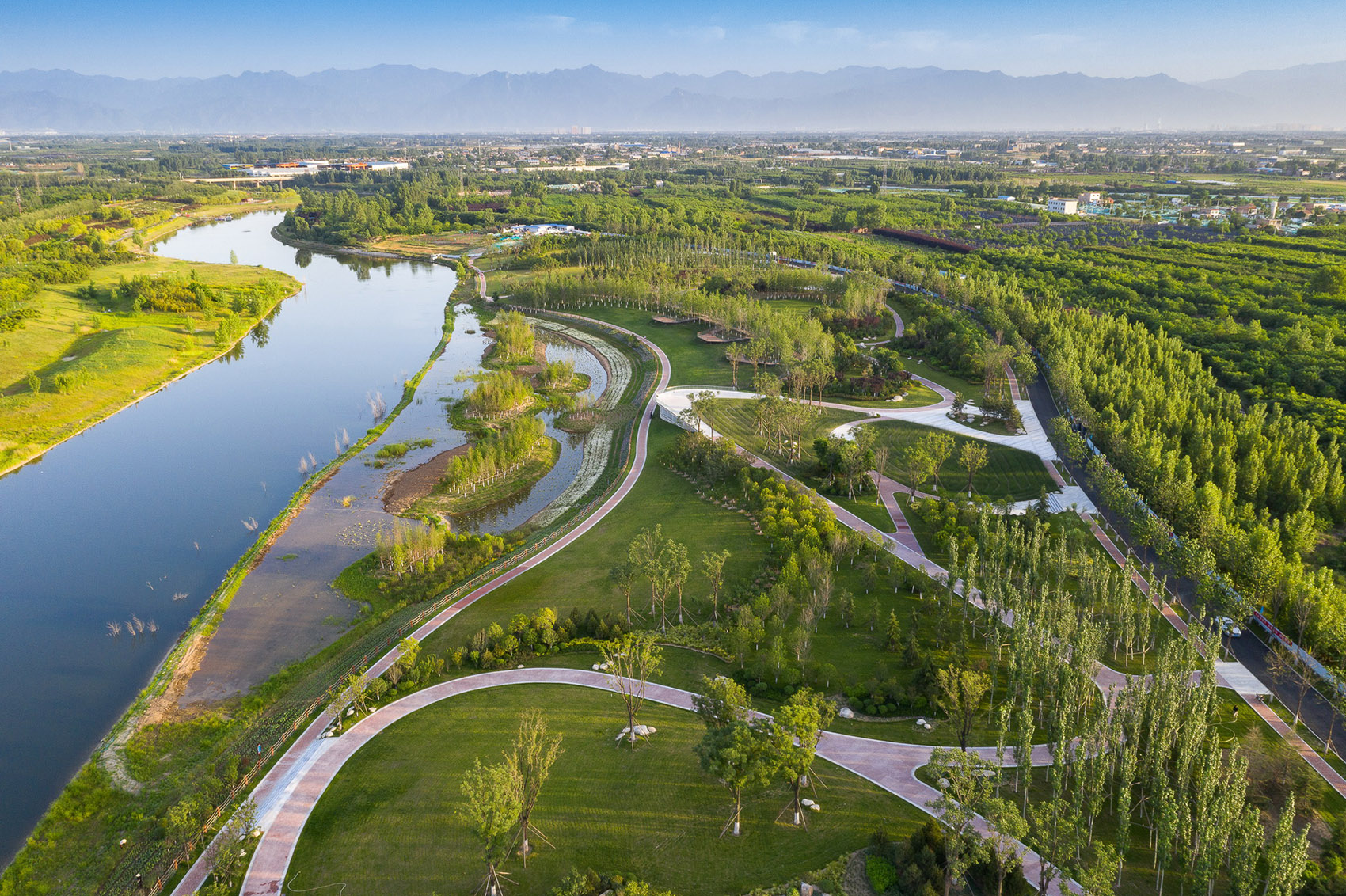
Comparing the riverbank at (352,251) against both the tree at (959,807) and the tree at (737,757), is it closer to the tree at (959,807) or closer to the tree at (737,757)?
the tree at (737,757)

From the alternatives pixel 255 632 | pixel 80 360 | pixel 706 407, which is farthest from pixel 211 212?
pixel 255 632

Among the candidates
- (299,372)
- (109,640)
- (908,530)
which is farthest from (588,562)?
(299,372)

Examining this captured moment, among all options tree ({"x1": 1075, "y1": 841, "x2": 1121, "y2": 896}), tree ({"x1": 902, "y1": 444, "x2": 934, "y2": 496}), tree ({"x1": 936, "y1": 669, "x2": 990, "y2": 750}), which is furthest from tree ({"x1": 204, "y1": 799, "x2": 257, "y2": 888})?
tree ({"x1": 902, "y1": 444, "x2": 934, "y2": 496})

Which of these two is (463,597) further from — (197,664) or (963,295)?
(963,295)

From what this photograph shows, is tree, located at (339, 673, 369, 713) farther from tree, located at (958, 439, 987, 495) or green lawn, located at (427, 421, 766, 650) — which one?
tree, located at (958, 439, 987, 495)

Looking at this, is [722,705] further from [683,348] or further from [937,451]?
[683,348]
